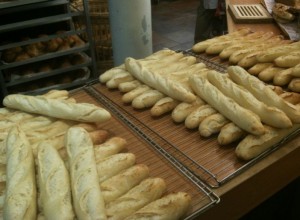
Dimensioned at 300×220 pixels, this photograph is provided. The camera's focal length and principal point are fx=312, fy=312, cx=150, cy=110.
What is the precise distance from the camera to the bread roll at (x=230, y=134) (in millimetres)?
1502

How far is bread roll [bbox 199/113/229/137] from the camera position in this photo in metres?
1.58

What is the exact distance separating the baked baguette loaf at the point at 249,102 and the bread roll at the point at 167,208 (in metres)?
0.58

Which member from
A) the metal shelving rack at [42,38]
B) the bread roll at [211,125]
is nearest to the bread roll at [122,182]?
the bread roll at [211,125]

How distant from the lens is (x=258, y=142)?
1437 millimetres

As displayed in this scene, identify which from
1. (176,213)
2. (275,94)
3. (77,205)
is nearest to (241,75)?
(275,94)

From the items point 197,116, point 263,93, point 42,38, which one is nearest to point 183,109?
point 197,116

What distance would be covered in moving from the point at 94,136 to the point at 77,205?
0.45 metres

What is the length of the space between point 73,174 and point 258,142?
A: 0.84 metres

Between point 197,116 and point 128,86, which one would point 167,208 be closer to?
point 197,116

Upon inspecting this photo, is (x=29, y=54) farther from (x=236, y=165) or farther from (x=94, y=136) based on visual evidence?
(x=236, y=165)

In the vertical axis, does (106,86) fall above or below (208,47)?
below

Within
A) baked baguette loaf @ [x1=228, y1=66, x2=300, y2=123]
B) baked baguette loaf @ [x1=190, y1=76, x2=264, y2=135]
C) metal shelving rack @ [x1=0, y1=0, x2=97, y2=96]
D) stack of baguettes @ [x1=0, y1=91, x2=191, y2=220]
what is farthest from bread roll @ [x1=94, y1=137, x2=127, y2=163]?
metal shelving rack @ [x1=0, y1=0, x2=97, y2=96]

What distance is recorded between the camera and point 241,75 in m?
1.82

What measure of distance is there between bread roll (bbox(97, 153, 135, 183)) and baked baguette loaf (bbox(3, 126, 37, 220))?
0.91 feet
